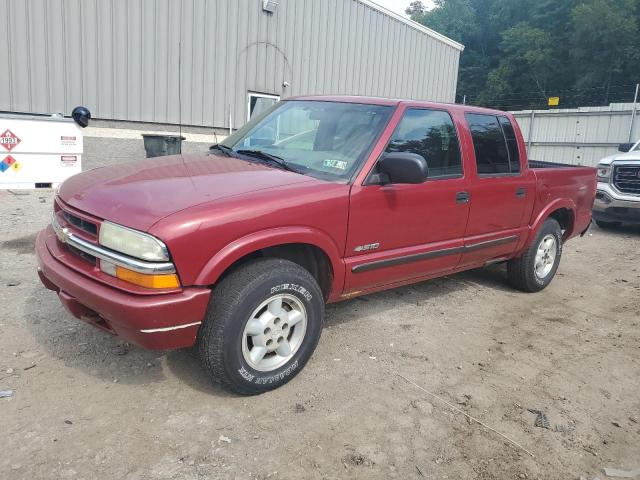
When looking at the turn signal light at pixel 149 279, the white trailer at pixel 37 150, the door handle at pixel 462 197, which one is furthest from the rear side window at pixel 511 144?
the white trailer at pixel 37 150

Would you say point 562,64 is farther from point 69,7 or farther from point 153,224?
point 153,224

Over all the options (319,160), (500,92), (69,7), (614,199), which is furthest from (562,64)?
(319,160)

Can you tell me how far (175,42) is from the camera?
37.7 ft

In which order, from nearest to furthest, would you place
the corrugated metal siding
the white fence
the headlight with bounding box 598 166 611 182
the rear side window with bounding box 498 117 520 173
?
the rear side window with bounding box 498 117 520 173
the headlight with bounding box 598 166 611 182
the corrugated metal siding
the white fence

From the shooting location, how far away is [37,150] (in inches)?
333

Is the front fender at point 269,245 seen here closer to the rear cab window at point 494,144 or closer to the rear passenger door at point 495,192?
the rear passenger door at point 495,192

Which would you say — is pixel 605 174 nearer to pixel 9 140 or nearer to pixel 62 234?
pixel 62 234

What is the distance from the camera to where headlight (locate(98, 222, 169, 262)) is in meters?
2.62

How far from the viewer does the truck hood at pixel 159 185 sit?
2.77m

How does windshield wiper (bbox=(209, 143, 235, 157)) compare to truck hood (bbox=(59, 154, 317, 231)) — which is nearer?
truck hood (bbox=(59, 154, 317, 231))

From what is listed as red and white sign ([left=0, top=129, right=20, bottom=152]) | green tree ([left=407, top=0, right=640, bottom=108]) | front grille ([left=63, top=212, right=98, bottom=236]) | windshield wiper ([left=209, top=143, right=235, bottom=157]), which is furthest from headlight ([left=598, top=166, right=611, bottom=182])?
green tree ([left=407, top=0, right=640, bottom=108])

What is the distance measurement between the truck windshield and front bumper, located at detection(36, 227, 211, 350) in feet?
4.04

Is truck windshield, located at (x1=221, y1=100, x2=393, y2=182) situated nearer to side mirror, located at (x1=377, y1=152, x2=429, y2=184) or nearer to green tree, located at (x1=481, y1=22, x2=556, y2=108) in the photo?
side mirror, located at (x1=377, y1=152, x2=429, y2=184)

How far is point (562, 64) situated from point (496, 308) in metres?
45.1
